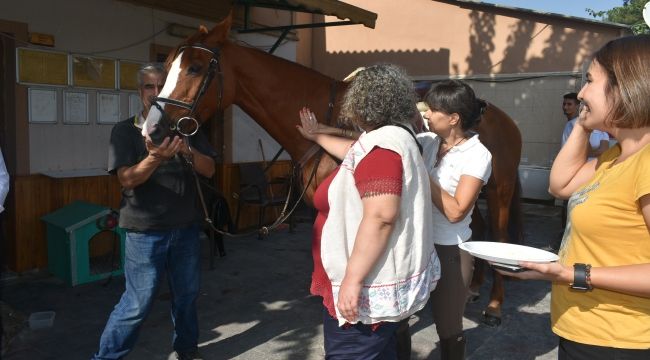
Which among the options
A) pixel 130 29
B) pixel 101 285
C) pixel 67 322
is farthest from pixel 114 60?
pixel 67 322

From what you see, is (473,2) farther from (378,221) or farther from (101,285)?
(378,221)

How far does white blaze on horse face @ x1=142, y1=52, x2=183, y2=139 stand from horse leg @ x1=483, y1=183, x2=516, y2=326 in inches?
107

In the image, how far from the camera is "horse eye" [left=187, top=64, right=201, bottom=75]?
260 cm

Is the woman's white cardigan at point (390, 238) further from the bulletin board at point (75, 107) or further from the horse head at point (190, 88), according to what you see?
the bulletin board at point (75, 107)

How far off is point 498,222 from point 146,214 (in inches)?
113

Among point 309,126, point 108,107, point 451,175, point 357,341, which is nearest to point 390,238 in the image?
point 357,341

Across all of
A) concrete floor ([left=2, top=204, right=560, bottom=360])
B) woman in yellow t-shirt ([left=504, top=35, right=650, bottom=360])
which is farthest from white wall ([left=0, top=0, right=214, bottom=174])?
woman in yellow t-shirt ([left=504, top=35, right=650, bottom=360])

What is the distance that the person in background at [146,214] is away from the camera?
262 cm

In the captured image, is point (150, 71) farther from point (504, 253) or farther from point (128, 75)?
point (128, 75)

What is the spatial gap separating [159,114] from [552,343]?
10.4 feet

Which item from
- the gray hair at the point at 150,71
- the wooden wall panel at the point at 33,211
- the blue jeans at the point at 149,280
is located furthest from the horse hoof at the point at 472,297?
the wooden wall panel at the point at 33,211

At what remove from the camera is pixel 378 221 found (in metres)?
1.63

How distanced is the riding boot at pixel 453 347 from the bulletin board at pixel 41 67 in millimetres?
4465

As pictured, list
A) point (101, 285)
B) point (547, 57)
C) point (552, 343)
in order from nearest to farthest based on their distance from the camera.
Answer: point (552, 343) < point (101, 285) < point (547, 57)
